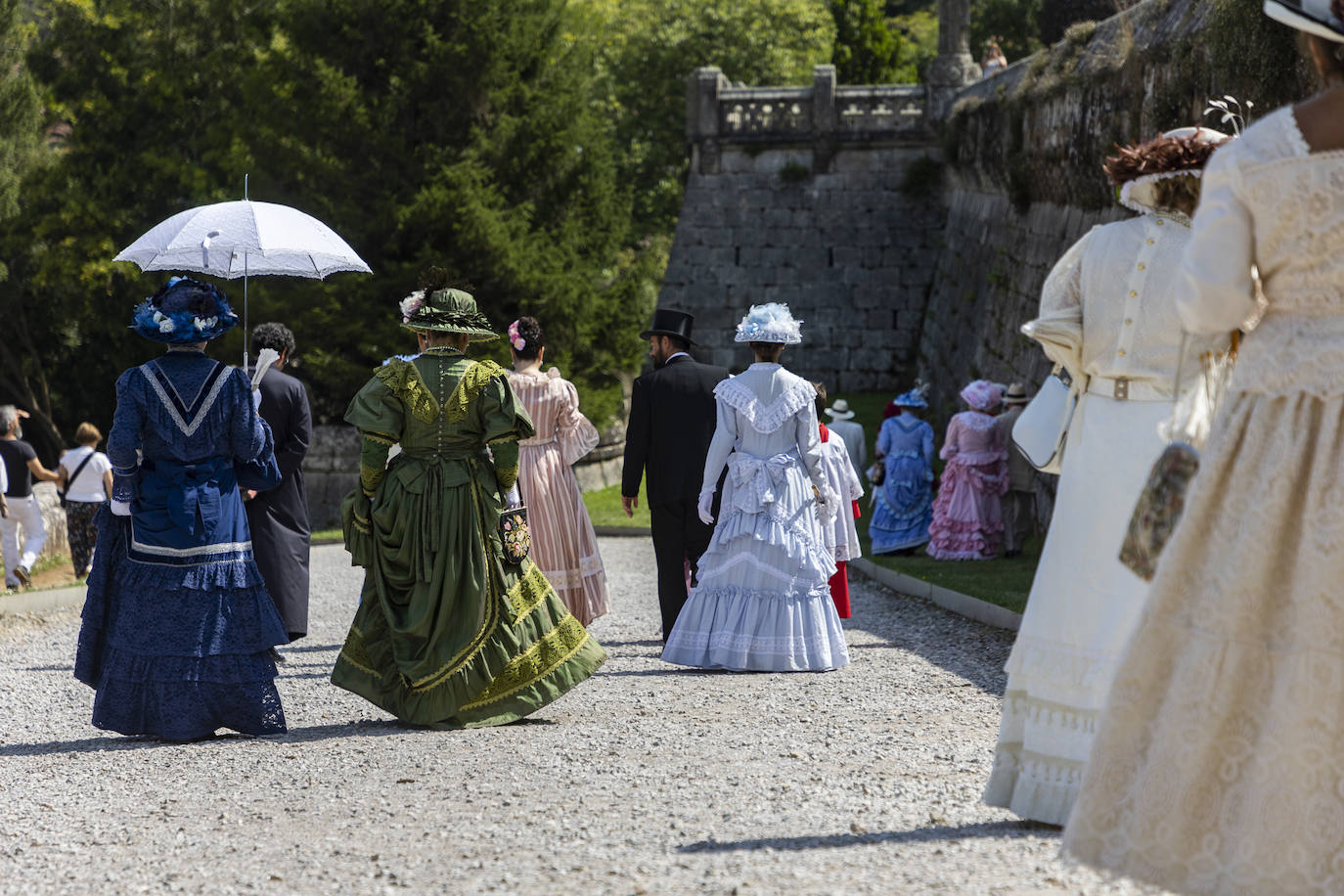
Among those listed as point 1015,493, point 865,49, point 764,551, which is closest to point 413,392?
point 764,551

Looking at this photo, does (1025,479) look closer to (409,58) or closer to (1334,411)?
(1334,411)

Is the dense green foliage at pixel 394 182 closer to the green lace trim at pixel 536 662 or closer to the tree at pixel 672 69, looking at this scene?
the tree at pixel 672 69

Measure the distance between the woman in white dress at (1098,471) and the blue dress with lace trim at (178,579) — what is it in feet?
10.3

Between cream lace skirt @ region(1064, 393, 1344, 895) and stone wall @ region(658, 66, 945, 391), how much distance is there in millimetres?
25485

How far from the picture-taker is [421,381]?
6465 mm

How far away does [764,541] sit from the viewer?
7836mm

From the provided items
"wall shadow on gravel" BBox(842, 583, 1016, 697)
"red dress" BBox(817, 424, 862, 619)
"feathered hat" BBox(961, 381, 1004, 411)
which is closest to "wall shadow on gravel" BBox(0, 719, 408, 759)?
"wall shadow on gravel" BBox(842, 583, 1016, 697)

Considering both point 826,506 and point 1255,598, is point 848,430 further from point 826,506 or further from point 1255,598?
point 1255,598

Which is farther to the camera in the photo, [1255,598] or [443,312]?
[443,312]

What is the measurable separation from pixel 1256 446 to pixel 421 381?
401 cm

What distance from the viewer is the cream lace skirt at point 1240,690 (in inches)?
116

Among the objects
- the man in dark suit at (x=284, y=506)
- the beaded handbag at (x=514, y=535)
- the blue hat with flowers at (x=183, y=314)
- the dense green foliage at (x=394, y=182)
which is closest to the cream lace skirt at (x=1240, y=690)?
the beaded handbag at (x=514, y=535)

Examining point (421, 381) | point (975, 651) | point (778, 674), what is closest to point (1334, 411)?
point (421, 381)

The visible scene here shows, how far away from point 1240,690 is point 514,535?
12.9 feet
